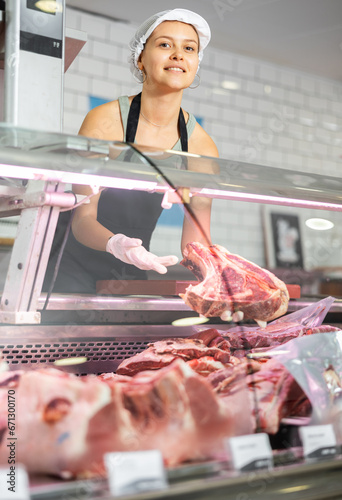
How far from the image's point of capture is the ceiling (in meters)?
4.78

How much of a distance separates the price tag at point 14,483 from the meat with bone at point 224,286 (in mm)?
583

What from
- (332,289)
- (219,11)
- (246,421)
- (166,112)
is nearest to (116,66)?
(219,11)

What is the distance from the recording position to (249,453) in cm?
90

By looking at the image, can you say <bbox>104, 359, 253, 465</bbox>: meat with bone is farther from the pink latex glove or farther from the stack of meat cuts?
the pink latex glove

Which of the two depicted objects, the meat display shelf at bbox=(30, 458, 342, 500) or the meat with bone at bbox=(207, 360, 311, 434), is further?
the meat with bone at bbox=(207, 360, 311, 434)

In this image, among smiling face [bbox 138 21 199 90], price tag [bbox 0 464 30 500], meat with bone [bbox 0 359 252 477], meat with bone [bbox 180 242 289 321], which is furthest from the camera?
smiling face [bbox 138 21 199 90]

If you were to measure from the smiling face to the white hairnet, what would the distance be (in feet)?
0.07

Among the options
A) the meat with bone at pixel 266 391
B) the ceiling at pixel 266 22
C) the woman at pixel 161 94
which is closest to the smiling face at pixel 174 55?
the woman at pixel 161 94

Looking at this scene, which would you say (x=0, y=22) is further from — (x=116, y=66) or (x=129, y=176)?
(x=116, y=66)

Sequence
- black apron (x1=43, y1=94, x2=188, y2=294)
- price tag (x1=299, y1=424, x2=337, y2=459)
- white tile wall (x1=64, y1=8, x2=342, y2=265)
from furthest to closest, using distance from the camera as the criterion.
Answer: white tile wall (x1=64, y1=8, x2=342, y2=265)
black apron (x1=43, y1=94, x2=188, y2=294)
price tag (x1=299, y1=424, x2=337, y2=459)

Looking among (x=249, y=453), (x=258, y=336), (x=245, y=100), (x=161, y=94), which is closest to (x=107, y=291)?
(x=258, y=336)

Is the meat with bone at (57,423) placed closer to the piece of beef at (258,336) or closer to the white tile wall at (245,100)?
the piece of beef at (258,336)

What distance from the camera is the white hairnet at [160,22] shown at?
2.05m

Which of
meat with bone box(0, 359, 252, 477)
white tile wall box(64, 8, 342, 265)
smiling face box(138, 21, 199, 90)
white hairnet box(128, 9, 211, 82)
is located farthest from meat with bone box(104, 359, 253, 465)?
white tile wall box(64, 8, 342, 265)
